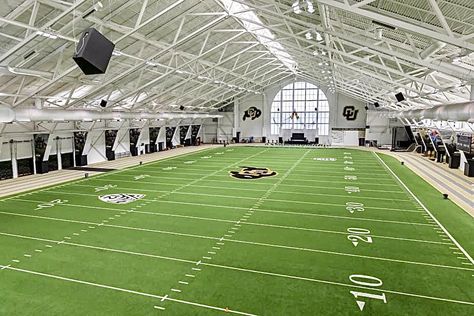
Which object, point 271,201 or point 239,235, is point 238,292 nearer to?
point 239,235

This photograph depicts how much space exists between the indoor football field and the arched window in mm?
30831

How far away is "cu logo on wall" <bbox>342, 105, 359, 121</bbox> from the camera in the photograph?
45284 mm

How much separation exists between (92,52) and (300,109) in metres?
40.9

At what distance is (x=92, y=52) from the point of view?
8516mm

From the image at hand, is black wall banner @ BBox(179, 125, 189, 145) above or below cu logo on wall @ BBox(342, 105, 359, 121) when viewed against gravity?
below

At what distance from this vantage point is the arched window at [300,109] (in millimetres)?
46625

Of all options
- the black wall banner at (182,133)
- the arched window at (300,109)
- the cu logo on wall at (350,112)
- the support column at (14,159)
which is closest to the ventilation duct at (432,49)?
the support column at (14,159)

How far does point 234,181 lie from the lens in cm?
1872

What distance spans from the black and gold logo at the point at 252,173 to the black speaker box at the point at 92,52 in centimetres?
1190

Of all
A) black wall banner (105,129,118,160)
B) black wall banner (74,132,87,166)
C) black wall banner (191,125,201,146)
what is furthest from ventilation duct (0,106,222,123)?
black wall banner (191,125,201,146)

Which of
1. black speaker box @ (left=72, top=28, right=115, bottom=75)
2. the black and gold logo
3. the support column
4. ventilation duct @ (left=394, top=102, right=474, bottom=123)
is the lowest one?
the black and gold logo

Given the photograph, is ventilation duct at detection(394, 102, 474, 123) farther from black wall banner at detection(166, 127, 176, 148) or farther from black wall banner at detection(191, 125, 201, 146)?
black wall banner at detection(191, 125, 201, 146)

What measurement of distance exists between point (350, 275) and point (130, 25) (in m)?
13.1

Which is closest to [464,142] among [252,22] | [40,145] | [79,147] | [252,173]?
[252,173]
